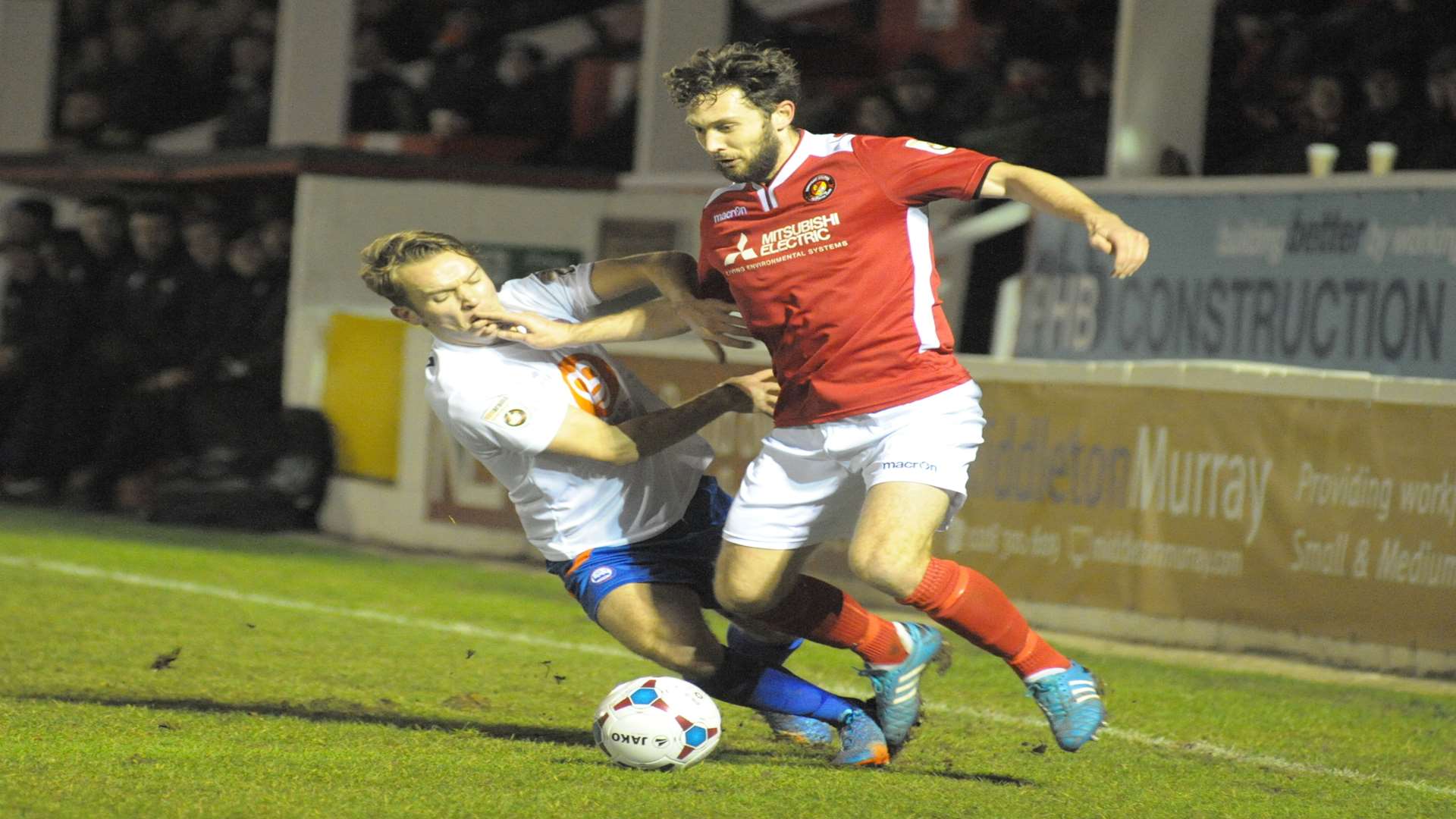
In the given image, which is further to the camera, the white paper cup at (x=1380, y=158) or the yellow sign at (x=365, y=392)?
the yellow sign at (x=365, y=392)

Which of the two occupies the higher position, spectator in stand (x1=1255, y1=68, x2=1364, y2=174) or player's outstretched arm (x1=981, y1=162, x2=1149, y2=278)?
spectator in stand (x1=1255, y1=68, x2=1364, y2=174)

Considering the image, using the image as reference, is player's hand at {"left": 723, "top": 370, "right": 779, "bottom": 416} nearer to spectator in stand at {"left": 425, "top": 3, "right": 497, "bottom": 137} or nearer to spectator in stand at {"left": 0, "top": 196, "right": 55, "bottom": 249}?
spectator in stand at {"left": 425, "top": 3, "right": 497, "bottom": 137}

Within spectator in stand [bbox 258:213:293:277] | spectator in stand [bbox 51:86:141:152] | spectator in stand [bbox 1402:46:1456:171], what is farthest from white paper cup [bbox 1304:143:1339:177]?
spectator in stand [bbox 51:86:141:152]

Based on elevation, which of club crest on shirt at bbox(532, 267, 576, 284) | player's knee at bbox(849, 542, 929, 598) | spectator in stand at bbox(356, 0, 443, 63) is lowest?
player's knee at bbox(849, 542, 929, 598)

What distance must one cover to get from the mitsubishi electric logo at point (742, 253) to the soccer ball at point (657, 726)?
1.14 metres

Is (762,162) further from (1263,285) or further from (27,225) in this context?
(27,225)

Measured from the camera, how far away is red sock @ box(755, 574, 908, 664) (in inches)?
194

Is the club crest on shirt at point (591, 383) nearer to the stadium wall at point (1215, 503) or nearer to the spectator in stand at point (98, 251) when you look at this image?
the stadium wall at point (1215, 503)

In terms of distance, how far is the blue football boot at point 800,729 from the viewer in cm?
533

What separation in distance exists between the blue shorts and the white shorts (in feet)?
0.84

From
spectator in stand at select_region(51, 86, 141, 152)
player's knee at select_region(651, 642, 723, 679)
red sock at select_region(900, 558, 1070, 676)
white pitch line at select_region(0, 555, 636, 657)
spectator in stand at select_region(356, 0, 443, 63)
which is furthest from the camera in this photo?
spectator in stand at select_region(356, 0, 443, 63)

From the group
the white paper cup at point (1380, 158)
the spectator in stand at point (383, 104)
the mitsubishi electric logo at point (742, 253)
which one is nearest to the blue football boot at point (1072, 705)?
the mitsubishi electric logo at point (742, 253)

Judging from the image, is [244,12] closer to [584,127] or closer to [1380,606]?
[584,127]

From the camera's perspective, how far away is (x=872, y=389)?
4.68m
